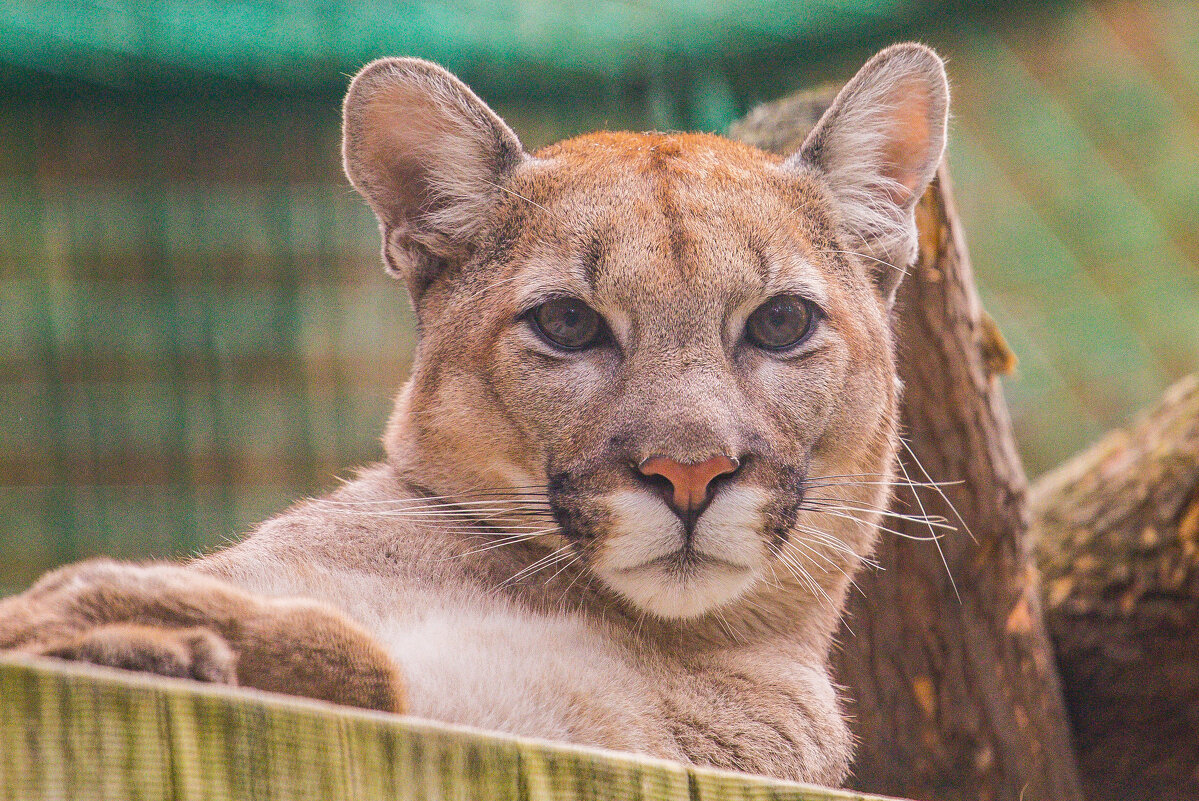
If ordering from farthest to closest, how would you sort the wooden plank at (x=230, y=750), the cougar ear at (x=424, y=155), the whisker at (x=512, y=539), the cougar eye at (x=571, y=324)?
the cougar ear at (x=424, y=155)
the cougar eye at (x=571, y=324)
the whisker at (x=512, y=539)
the wooden plank at (x=230, y=750)

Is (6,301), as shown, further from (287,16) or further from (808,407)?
(808,407)

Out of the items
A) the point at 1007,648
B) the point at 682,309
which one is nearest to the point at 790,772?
the point at 682,309

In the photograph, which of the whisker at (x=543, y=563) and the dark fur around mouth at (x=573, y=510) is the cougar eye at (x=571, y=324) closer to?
the dark fur around mouth at (x=573, y=510)

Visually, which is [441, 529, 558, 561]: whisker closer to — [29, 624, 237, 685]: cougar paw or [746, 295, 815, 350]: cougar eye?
[746, 295, 815, 350]: cougar eye

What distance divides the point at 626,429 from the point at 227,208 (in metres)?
4.36

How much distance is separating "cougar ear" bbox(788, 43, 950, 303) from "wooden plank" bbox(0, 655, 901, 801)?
215 cm

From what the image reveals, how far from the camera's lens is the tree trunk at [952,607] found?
4.14m

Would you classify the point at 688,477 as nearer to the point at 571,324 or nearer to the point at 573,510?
the point at 573,510

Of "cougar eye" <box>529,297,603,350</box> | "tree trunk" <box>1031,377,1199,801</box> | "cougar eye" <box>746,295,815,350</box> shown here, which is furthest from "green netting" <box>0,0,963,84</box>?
"cougar eye" <box>529,297,603,350</box>

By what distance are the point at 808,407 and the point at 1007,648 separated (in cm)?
185

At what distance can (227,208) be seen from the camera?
21.2ft

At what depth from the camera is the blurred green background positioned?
5770 millimetres

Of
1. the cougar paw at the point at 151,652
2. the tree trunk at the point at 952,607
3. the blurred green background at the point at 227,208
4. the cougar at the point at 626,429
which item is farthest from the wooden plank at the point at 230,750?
the blurred green background at the point at 227,208

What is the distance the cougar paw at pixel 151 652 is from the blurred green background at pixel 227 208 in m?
4.05
